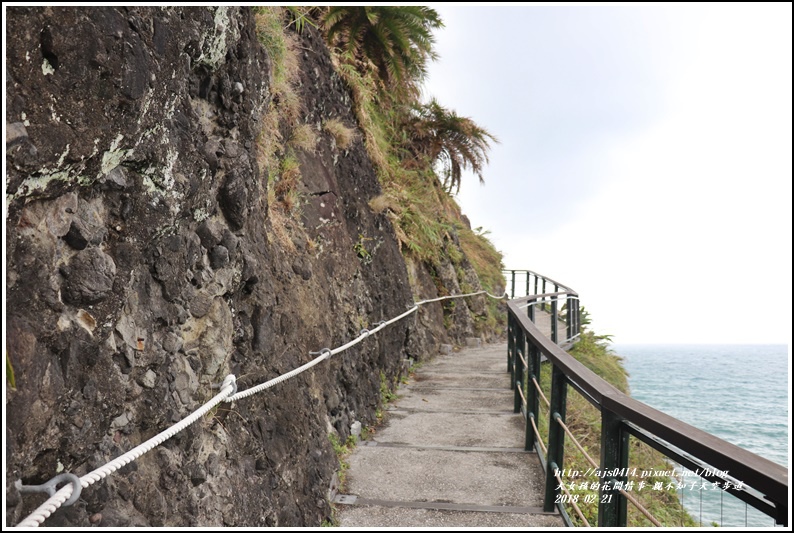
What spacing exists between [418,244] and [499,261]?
7410mm

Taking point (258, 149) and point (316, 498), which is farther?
point (258, 149)

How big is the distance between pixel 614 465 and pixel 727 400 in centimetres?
604

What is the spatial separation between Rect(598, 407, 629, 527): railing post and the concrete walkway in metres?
1.14

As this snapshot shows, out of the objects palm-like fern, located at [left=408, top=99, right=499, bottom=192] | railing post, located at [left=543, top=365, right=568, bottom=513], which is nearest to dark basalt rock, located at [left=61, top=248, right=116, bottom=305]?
railing post, located at [left=543, top=365, right=568, bottom=513]

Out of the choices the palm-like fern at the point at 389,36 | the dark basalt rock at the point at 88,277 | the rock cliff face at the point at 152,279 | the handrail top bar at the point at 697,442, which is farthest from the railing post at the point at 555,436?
the palm-like fern at the point at 389,36

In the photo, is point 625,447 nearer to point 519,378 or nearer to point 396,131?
point 519,378

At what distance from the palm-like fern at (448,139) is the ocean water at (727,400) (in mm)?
5464

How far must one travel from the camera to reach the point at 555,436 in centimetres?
315

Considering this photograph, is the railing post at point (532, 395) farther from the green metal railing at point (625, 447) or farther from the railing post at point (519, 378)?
the railing post at point (519, 378)

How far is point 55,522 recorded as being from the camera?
1507 millimetres

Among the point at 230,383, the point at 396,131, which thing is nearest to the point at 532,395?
the point at 230,383

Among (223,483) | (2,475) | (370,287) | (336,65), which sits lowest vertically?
(223,483)

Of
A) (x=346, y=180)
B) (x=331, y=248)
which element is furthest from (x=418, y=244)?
(x=331, y=248)

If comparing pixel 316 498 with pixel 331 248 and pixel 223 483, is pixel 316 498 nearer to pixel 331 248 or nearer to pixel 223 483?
pixel 223 483
